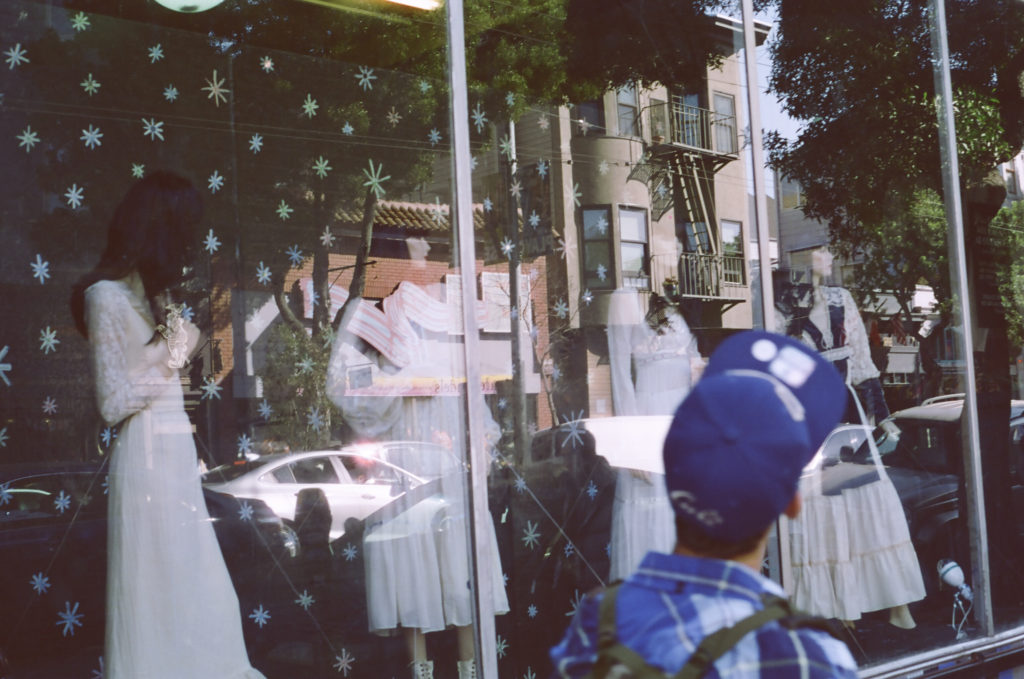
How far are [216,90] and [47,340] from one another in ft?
4.70

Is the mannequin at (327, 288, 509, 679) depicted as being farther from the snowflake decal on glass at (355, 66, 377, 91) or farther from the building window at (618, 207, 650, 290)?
the snowflake decal on glass at (355, 66, 377, 91)

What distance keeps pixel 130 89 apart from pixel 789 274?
3.41 m

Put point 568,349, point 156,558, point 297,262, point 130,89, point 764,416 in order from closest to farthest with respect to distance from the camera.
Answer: point 764,416
point 156,558
point 130,89
point 297,262
point 568,349

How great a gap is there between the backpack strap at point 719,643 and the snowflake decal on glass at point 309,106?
3.92 m

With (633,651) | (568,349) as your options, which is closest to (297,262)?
(568,349)

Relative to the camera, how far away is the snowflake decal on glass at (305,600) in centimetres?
421

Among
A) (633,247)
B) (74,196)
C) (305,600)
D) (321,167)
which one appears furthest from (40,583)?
(633,247)

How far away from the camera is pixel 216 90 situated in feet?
14.6

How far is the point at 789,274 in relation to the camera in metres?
5.01

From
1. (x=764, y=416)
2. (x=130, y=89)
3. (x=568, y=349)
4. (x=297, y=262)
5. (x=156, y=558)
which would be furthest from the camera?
(x=568, y=349)

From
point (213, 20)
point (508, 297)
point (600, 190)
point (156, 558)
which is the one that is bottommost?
point (156, 558)

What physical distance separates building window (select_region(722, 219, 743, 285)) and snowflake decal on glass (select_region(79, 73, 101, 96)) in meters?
3.09

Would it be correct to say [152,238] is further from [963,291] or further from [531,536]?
[963,291]

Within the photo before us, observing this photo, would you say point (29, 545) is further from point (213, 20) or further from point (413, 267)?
point (213, 20)
